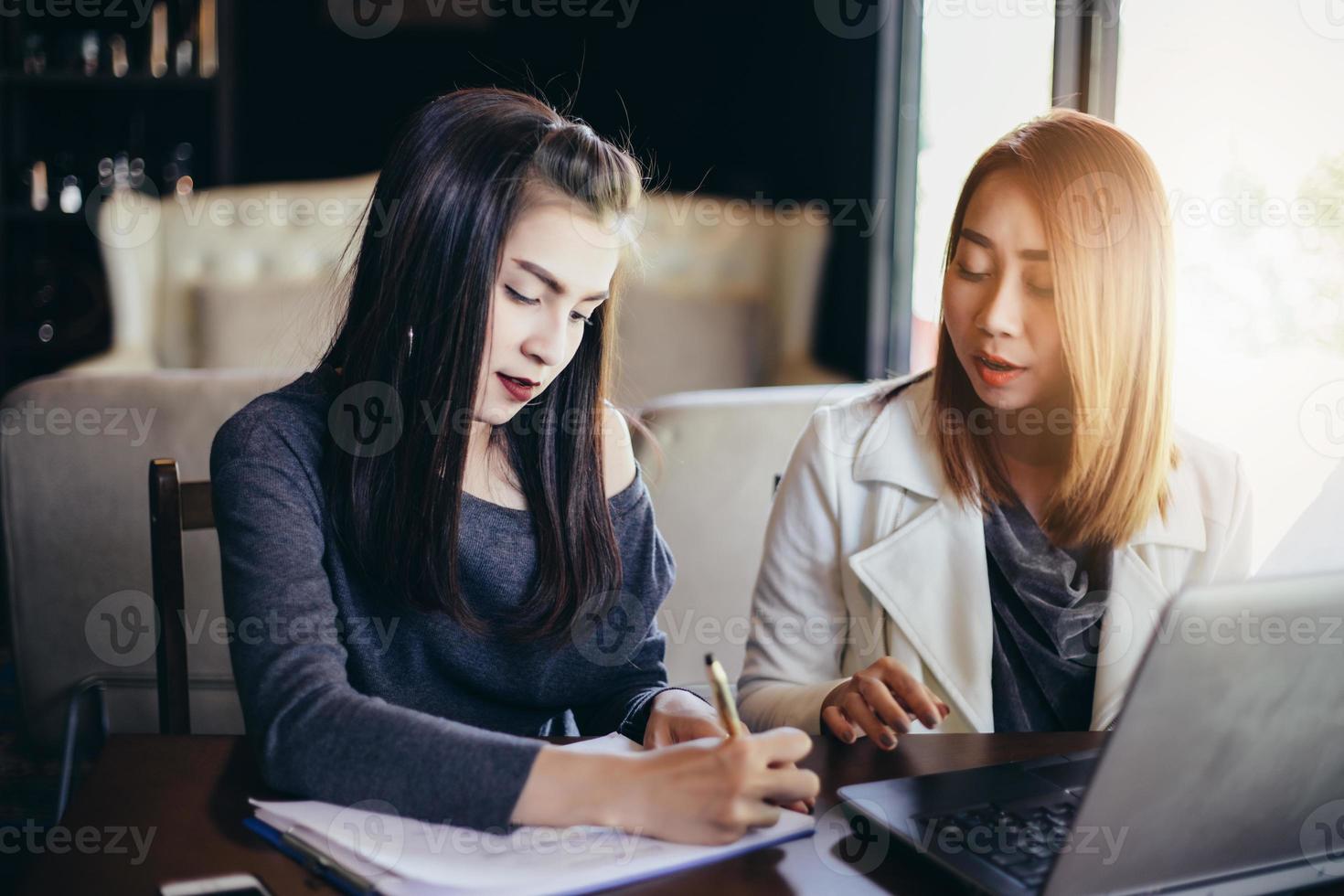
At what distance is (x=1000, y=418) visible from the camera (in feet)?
4.60

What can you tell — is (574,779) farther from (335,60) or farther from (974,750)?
(335,60)

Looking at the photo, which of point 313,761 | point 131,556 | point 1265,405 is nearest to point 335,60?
point 131,556

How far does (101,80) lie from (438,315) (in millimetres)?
3794

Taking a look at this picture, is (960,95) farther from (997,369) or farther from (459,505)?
(459,505)

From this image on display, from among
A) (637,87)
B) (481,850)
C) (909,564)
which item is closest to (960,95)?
(637,87)

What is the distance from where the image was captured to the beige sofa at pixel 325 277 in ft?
12.5

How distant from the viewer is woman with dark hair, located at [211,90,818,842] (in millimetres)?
877

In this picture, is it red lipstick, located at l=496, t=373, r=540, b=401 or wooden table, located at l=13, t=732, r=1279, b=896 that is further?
red lipstick, located at l=496, t=373, r=540, b=401

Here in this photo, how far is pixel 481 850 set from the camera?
0.76 m

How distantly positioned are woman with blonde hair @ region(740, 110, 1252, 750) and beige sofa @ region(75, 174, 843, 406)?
2.34 m

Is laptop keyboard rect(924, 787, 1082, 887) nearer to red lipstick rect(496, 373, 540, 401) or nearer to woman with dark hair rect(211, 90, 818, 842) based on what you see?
woman with dark hair rect(211, 90, 818, 842)

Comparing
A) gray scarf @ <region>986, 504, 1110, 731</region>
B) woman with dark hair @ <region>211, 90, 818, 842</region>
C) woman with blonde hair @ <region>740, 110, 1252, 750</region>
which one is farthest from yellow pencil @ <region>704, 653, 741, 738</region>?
gray scarf @ <region>986, 504, 1110, 731</region>

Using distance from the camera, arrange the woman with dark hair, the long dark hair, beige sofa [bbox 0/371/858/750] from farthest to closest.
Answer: beige sofa [bbox 0/371/858/750]
the long dark hair
the woman with dark hair

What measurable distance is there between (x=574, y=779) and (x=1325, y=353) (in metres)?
1.40
